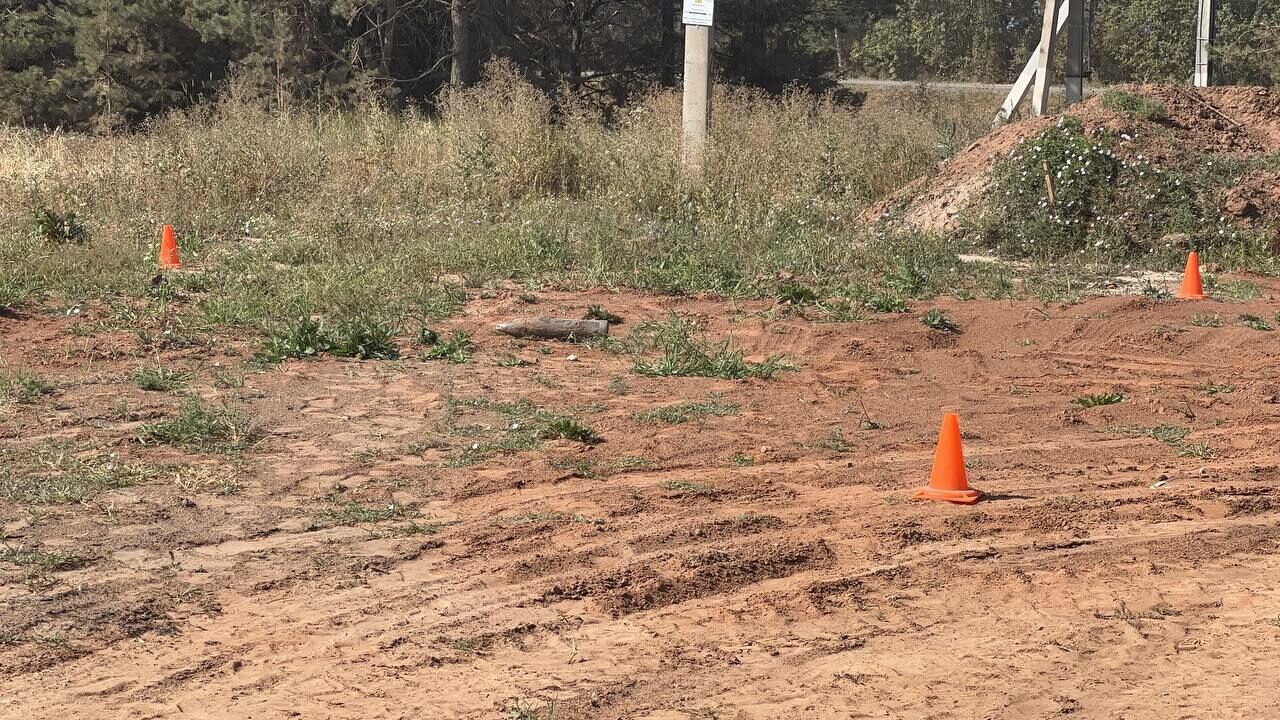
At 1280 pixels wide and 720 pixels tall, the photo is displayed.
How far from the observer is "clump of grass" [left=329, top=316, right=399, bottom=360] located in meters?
9.02

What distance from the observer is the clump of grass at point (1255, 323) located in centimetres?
999

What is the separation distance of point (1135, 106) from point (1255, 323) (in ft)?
15.3

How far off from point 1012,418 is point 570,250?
5480 millimetres

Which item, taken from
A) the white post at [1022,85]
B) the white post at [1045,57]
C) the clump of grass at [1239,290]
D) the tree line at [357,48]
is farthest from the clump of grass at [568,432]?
the tree line at [357,48]

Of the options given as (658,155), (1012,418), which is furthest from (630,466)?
(658,155)

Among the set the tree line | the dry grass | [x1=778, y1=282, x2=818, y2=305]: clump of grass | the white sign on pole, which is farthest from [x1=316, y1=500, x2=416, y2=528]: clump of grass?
the tree line

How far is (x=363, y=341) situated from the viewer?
9.10 metres

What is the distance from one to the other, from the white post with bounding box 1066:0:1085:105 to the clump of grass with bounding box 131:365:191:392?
12051mm

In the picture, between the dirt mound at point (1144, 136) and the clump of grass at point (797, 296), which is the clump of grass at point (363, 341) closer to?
the clump of grass at point (797, 296)

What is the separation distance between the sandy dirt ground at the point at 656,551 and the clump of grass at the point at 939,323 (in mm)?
1141

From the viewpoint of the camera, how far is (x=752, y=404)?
8031mm

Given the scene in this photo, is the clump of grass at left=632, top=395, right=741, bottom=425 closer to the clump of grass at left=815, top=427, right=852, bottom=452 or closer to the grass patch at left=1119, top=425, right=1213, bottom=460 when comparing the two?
the clump of grass at left=815, top=427, right=852, bottom=452

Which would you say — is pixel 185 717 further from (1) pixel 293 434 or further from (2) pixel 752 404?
(2) pixel 752 404

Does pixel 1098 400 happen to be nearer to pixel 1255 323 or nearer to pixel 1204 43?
pixel 1255 323
